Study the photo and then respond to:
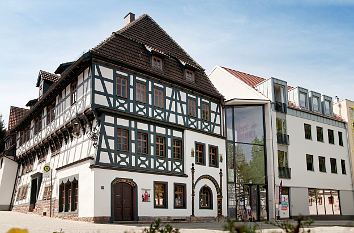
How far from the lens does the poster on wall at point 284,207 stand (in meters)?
29.7

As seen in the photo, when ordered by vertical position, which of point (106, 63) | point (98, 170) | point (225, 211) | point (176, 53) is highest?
point (176, 53)

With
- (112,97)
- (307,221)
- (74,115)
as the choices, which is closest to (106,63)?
(112,97)

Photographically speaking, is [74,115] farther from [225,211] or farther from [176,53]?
[225,211]

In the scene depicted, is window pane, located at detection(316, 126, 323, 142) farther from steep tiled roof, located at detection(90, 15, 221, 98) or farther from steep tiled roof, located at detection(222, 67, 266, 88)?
steep tiled roof, located at detection(90, 15, 221, 98)

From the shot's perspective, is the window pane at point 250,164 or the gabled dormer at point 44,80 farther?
the gabled dormer at point 44,80

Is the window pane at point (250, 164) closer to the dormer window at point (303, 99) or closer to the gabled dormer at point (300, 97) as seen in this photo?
the gabled dormer at point (300, 97)

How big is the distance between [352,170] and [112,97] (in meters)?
25.0

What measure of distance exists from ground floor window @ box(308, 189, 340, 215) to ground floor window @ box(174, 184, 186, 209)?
1263 cm

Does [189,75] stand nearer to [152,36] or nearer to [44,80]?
[152,36]

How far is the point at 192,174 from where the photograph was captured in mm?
26078

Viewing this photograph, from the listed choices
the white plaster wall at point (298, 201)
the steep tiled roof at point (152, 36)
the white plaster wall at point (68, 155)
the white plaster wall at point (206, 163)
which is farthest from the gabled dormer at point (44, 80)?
the white plaster wall at point (298, 201)

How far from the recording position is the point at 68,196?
78.2 feet

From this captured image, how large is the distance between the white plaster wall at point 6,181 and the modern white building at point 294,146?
21078 mm

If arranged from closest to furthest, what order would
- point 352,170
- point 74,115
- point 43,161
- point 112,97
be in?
point 112,97
point 74,115
point 43,161
point 352,170
